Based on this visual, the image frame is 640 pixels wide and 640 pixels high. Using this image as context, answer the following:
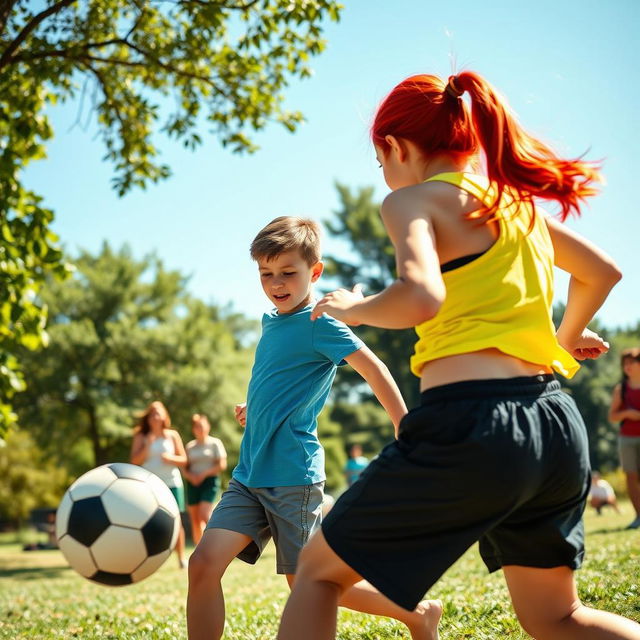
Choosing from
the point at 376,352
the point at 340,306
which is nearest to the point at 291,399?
the point at 340,306

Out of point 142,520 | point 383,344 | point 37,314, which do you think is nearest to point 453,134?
point 142,520

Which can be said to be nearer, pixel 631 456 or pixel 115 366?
pixel 631 456

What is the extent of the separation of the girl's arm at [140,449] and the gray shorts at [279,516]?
24.5ft

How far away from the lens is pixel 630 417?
8.89 meters

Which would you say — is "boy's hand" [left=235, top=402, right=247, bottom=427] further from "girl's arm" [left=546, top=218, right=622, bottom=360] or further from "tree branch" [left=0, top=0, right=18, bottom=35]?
"tree branch" [left=0, top=0, right=18, bottom=35]

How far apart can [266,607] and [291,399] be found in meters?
2.76

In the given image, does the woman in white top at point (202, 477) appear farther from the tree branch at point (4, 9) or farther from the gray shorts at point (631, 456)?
the tree branch at point (4, 9)

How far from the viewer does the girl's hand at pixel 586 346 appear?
2643 millimetres

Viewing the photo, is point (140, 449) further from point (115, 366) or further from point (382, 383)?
point (115, 366)

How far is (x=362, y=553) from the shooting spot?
193cm

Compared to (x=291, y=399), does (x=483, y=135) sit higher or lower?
higher

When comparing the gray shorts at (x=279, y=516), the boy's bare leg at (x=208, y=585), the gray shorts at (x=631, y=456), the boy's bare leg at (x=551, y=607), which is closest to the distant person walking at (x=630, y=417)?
the gray shorts at (x=631, y=456)

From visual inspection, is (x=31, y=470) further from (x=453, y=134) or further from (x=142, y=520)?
→ (x=453, y=134)

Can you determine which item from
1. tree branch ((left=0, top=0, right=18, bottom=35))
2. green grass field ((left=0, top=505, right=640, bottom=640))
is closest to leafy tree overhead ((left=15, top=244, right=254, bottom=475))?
green grass field ((left=0, top=505, right=640, bottom=640))
